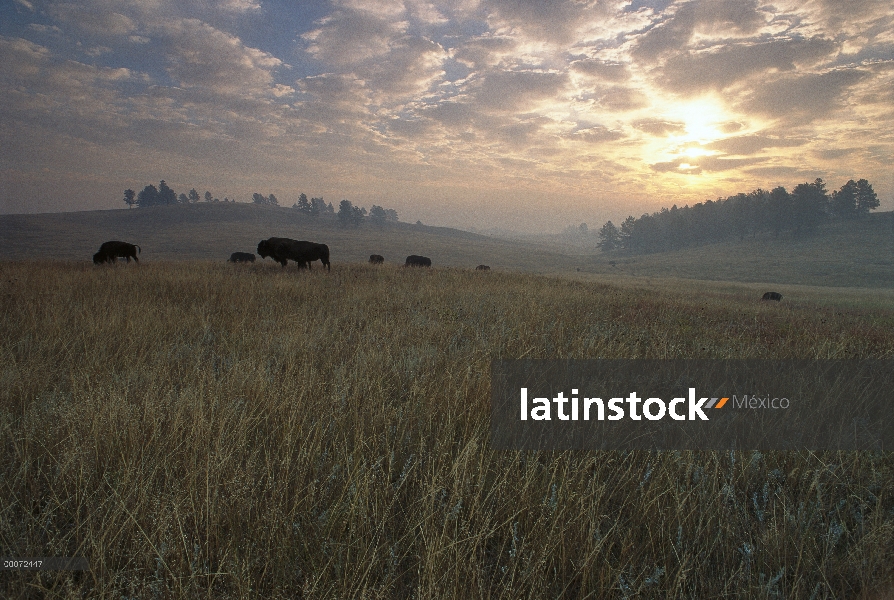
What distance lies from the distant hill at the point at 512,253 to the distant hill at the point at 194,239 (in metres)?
0.18

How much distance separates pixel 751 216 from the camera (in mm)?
100500

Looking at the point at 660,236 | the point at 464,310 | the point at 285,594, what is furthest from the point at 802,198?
the point at 285,594

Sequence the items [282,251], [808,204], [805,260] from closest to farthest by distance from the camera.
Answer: [282,251] → [805,260] → [808,204]

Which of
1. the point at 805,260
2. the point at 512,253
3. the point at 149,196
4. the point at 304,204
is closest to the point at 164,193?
the point at 149,196

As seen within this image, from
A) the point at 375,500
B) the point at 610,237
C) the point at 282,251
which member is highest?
the point at 610,237

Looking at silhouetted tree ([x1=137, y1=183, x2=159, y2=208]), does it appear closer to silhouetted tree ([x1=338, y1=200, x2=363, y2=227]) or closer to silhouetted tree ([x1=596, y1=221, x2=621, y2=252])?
silhouetted tree ([x1=338, y1=200, x2=363, y2=227])

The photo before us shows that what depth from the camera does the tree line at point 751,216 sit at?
92.7 meters

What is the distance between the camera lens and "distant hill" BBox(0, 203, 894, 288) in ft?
188

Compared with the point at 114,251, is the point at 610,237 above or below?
above

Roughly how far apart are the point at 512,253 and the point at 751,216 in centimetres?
6517

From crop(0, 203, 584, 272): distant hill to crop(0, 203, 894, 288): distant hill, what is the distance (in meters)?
0.18

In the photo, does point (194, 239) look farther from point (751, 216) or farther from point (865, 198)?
point (865, 198)

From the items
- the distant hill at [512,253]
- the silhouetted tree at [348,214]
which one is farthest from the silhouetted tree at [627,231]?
the silhouetted tree at [348,214]

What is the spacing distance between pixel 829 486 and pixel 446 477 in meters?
2.68
